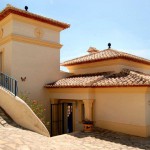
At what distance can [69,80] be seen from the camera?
15.1 meters

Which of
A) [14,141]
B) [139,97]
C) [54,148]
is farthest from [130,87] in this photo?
[14,141]

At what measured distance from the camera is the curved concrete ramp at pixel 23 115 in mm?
10016

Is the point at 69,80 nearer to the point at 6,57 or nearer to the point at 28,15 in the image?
the point at 6,57

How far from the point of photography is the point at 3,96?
442 inches

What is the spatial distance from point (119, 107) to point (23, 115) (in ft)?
17.6

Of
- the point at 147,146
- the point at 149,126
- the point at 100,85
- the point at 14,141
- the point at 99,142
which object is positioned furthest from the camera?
the point at 100,85

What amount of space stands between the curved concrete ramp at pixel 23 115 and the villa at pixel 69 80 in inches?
133

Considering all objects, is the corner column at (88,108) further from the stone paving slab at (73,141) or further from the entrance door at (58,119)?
the entrance door at (58,119)

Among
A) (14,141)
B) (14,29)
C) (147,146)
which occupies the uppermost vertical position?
(14,29)

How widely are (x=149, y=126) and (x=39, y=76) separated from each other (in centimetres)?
831

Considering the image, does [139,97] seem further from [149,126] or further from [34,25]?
[34,25]

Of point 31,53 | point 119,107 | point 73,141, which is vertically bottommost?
point 73,141

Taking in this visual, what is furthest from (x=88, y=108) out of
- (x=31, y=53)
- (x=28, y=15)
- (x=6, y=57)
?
(x=28, y=15)

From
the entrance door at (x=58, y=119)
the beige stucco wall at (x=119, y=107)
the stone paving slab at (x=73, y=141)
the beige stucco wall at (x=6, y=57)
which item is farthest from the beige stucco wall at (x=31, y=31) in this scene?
the stone paving slab at (x=73, y=141)
